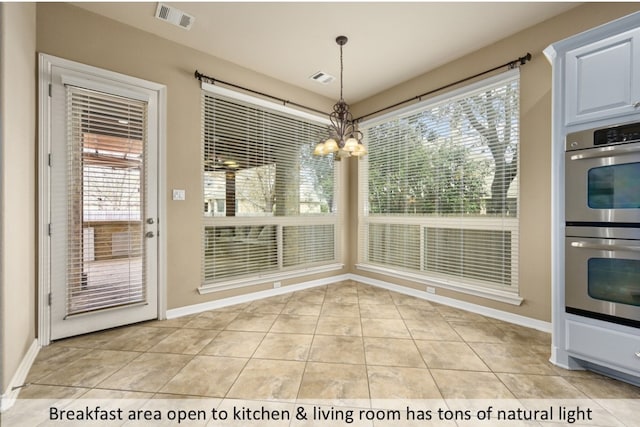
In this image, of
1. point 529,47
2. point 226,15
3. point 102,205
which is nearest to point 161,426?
point 102,205

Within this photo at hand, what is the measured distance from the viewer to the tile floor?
177 centimetres

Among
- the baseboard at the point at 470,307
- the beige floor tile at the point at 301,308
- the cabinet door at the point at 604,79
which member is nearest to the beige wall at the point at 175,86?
the beige floor tile at the point at 301,308

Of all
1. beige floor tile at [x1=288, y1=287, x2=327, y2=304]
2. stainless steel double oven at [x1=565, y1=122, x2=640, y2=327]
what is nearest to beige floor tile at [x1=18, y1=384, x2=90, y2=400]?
beige floor tile at [x1=288, y1=287, x2=327, y2=304]

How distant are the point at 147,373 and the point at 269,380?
879mm

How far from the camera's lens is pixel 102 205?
8.63ft

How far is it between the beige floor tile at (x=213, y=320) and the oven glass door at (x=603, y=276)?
300 centimetres

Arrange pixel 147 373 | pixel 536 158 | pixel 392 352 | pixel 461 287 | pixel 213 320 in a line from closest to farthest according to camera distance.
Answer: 1. pixel 147 373
2. pixel 392 352
3. pixel 536 158
4. pixel 213 320
5. pixel 461 287

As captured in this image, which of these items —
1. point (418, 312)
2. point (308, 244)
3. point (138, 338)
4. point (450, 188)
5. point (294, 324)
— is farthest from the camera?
point (308, 244)

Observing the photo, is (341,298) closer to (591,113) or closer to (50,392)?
(50,392)

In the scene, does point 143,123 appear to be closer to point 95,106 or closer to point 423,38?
point 95,106

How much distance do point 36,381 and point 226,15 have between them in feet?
10.7

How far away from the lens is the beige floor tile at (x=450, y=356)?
2.06m

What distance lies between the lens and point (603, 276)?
191cm

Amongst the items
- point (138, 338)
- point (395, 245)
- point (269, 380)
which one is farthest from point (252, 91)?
point (269, 380)
